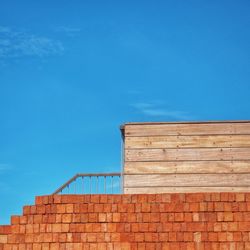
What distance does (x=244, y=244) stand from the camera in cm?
1069

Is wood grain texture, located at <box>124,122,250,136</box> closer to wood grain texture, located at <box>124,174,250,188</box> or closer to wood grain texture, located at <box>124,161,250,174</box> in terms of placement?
wood grain texture, located at <box>124,161,250,174</box>

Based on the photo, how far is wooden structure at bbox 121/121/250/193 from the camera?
1217cm

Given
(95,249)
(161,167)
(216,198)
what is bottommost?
(95,249)

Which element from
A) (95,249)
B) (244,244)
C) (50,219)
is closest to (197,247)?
(244,244)

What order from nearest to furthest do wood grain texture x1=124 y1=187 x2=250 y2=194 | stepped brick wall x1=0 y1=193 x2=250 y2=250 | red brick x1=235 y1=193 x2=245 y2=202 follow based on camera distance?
1. stepped brick wall x1=0 y1=193 x2=250 y2=250
2. red brick x1=235 y1=193 x2=245 y2=202
3. wood grain texture x1=124 y1=187 x2=250 y2=194

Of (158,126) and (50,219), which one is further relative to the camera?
(158,126)

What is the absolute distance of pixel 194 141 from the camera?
12.4 meters

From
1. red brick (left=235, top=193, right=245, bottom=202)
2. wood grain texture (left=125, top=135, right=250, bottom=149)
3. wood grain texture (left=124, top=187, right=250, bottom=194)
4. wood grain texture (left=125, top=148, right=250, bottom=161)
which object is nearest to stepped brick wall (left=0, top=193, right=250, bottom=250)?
red brick (left=235, top=193, right=245, bottom=202)

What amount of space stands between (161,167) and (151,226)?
1.62 m

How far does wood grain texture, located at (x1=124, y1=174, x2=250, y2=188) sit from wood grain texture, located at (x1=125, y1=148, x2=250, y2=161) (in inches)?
11.9

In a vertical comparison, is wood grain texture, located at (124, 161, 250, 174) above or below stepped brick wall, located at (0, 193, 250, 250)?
above

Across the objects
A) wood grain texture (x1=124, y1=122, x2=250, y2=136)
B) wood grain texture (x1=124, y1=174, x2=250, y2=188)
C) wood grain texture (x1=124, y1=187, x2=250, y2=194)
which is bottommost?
wood grain texture (x1=124, y1=187, x2=250, y2=194)

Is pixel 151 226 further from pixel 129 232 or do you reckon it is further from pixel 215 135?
pixel 215 135

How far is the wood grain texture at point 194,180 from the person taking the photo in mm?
12156
